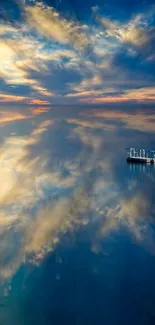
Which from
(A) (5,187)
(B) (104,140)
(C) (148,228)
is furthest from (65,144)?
Answer: (C) (148,228)

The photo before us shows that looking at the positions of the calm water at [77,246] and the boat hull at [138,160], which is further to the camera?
the boat hull at [138,160]

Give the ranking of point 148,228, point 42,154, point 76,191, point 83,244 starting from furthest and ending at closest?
point 42,154 → point 76,191 → point 148,228 → point 83,244

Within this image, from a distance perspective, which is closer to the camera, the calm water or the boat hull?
the calm water

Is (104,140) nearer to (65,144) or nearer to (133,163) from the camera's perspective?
(65,144)

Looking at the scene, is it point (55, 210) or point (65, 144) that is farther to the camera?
point (65, 144)

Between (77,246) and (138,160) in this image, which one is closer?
(77,246)

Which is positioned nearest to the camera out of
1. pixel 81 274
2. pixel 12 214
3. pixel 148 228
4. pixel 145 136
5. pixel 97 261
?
pixel 81 274
